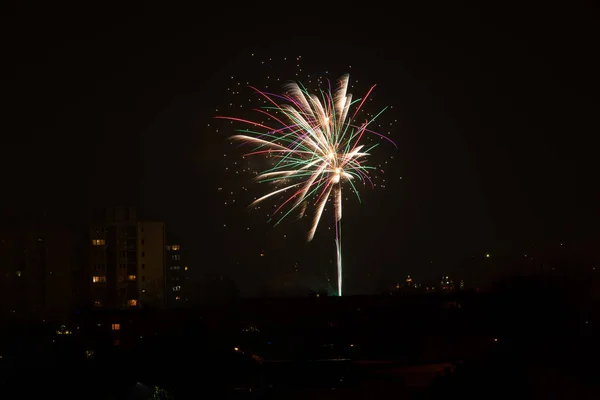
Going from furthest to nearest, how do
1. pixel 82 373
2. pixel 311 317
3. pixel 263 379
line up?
pixel 311 317, pixel 263 379, pixel 82 373

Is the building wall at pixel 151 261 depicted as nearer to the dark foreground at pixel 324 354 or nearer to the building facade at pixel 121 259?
the building facade at pixel 121 259

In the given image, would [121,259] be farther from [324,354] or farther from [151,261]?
[324,354]

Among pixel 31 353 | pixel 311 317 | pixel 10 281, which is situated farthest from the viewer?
pixel 10 281

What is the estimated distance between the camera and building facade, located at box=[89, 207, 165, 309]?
32.7 metres

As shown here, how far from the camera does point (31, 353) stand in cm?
1531

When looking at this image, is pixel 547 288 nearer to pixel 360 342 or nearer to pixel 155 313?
pixel 360 342

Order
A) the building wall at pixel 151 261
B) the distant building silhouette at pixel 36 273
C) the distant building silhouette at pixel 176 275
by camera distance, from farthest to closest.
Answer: the distant building silhouette at pixel 176 275, the building wall at pixel 151 261, the distant building silhouette at pixel 36 273

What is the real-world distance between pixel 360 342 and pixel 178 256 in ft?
61.6

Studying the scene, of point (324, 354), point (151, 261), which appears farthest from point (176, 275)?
point (324, 354)

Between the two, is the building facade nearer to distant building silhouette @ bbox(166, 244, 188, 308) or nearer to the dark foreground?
distant building silhouette @ bbox(166, 244, 188, 308)

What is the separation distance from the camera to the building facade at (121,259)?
32688 millimetres

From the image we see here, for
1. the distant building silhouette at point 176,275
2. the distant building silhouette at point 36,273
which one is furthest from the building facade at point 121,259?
the distant building silhouette at point 176,275

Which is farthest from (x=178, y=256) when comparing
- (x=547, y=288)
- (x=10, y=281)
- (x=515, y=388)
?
(x=515, y=388)

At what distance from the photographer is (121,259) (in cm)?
3303
